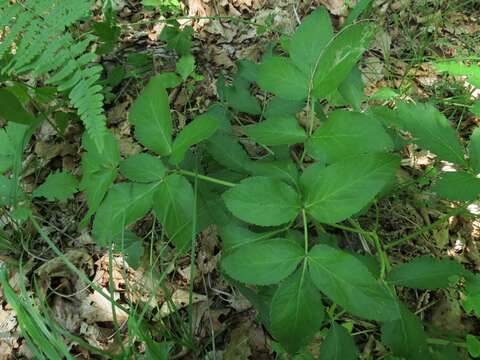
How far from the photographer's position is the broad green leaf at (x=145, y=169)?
1181 mm

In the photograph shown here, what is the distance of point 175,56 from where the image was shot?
93.3 inches

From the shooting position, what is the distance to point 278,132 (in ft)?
3.73

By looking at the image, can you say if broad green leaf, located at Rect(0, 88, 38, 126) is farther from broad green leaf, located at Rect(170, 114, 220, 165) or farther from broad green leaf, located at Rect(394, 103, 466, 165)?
broad green leaf, located at Rect(394, 103, 466, 165)

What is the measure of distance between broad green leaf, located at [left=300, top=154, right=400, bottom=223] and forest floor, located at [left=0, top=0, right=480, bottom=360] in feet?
1.52

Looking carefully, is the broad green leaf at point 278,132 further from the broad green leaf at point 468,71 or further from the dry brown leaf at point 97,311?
the dry brown leaf at point 97,311

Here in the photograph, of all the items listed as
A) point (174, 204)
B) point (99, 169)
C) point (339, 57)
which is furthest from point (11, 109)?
point (339, 57)

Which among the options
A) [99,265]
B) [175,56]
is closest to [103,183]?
[99,265]

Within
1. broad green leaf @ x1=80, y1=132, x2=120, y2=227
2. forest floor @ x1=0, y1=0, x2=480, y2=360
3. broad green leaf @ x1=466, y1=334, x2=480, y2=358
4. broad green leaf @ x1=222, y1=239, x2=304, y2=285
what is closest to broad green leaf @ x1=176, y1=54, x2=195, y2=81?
forest floor @ x1=0, y1=0, x2=480, y2=360

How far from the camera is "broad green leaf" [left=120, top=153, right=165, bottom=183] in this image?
118 cm

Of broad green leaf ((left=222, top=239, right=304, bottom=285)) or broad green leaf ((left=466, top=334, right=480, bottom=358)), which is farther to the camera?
broad green leaf ((left=466, top=334, right=480, bottom=358))

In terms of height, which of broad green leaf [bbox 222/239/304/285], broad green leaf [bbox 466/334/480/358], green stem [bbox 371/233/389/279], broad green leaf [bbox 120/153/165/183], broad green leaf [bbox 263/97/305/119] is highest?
broad green leaf [bbox 120/153/165/183]

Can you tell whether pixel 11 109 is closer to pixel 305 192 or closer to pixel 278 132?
pixel 278 132

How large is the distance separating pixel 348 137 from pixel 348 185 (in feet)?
0.48

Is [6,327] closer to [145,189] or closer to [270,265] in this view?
[145,189]
